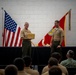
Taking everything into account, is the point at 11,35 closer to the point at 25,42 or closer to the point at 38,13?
the point at 38,13

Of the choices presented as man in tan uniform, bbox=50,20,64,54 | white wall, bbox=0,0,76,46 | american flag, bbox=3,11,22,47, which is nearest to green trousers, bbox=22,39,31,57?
man in tan uniform, bbox=50,20,64,54

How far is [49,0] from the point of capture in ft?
31.7

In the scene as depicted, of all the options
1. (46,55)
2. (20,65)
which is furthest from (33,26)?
(20,65)

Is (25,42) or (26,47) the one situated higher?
(25,42)

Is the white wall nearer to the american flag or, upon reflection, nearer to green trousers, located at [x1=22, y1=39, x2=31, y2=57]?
the american flag

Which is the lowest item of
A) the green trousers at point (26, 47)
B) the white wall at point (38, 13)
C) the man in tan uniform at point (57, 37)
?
the green trousers at point (26, 47)

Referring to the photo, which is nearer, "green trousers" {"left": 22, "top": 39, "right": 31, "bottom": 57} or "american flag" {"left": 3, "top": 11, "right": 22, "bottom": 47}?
"green trousers" {"left": 22, "top": 39, "right": 31, "bottom": 57}

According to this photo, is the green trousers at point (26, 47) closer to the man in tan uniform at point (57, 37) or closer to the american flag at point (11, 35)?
the man in tan uniform at point (57, 37)

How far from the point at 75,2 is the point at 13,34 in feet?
9.02

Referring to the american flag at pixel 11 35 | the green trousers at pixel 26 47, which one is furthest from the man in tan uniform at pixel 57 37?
the american flag at pixel 11 35

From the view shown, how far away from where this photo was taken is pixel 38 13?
31.5ft

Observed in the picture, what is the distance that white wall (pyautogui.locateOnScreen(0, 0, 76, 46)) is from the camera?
9578 millimetres

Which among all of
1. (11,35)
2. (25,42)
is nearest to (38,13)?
(11,35)

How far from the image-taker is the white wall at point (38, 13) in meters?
9.58
